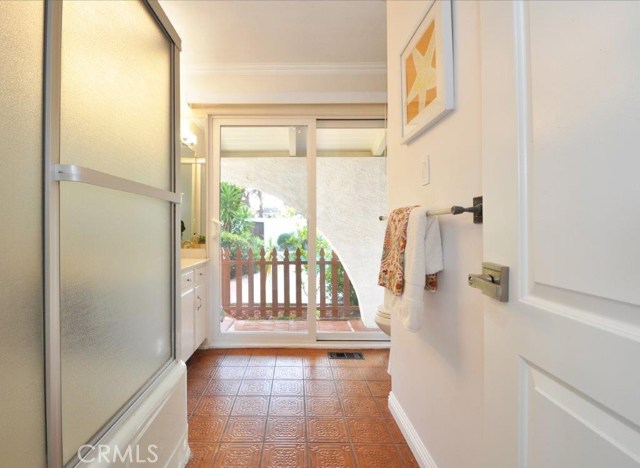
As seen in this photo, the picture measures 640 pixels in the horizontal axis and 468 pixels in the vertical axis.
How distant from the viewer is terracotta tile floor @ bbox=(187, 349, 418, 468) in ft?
4.83

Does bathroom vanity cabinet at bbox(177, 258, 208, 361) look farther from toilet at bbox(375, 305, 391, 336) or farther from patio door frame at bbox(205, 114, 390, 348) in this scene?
toilet at bbox(375, 305, 391, 336)

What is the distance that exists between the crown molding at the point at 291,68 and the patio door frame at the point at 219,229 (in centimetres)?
39

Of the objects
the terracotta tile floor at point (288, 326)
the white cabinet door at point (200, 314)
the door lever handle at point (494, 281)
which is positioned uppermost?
the door lever handle at point (494, 281)

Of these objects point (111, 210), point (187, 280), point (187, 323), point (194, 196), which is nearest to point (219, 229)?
point (194, 196)

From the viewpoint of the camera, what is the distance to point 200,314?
259 centimetres

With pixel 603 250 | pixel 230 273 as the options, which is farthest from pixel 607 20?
pixel 230 273

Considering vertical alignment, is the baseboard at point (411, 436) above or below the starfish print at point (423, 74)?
below

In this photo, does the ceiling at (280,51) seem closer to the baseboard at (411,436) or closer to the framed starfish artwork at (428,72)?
the framed starfish artwork at (428,72)

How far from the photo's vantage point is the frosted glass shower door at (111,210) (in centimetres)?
79

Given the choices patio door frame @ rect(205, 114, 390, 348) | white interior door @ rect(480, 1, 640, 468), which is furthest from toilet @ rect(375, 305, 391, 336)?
white interior door @ rect(480, 1, 640, 468)

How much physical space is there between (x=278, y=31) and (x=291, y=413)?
266 centimetres

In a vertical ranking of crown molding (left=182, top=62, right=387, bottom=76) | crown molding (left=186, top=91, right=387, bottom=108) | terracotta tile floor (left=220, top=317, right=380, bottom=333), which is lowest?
terracotta tile floor (left=220, top=317, right=380, bottom=333)

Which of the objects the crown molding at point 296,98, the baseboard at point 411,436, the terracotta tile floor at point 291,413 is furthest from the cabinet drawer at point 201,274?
the baseboard at point 411,436

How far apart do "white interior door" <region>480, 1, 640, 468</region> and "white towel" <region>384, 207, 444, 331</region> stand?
1.22 ft
